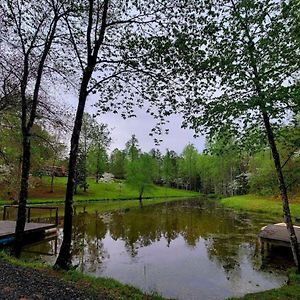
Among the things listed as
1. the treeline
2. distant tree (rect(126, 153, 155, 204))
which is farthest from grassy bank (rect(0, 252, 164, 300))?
distant tree (rect(126, 153, 155, 204))

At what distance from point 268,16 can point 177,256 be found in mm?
11975

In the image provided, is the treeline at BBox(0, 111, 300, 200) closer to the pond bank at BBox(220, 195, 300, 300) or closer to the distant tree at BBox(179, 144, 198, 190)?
the distant tree at BBox(179, 144, 198, 190)

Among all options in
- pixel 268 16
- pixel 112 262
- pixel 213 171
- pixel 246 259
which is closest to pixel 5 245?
pixel 112 262

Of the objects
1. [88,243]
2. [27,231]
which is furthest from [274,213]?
[27,231]

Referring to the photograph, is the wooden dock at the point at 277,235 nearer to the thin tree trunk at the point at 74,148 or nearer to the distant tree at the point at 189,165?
the thin tree trunk at the point at 74,148

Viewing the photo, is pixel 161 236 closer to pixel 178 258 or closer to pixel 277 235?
pixel 178 258

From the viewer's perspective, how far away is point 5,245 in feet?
48.7

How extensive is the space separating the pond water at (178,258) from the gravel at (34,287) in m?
3.84

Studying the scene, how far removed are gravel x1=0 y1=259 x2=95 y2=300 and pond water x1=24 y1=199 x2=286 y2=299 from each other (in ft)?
12.6

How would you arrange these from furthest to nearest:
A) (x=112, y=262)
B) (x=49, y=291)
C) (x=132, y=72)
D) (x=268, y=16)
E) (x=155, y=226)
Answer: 1. (x=155, y=226)
2. (x=112, y=262)
3. (x=132, y=72)
4. (x=268, y=16)
5. (x=49, y=291)

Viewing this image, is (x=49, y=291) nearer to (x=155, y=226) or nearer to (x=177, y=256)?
(x=177, y=256)

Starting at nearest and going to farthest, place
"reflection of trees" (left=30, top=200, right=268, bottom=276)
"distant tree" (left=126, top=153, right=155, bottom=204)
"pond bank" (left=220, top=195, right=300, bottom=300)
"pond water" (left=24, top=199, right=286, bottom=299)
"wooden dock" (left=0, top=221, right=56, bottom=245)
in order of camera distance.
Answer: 1. "pond bank" (left=220, top=195, right=300, bottom=300)
2. "pond water" (left=24, top=199, right=286, bottom=299)
3. "reflection of trees" (left=30, top=200, right=268, bottom=276)
4. "wooden dock" (left=0, top=221, right=56, bottom=245)
5. "distant tree" (left=126, top=153, right=155, bottom=204)

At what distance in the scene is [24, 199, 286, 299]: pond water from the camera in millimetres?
10812

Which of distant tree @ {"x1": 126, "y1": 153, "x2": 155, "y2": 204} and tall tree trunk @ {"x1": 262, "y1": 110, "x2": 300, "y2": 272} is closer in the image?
tall tree trunk @ {"x1": 262, "y1": 110, "x2": 300, "y2": 272}
